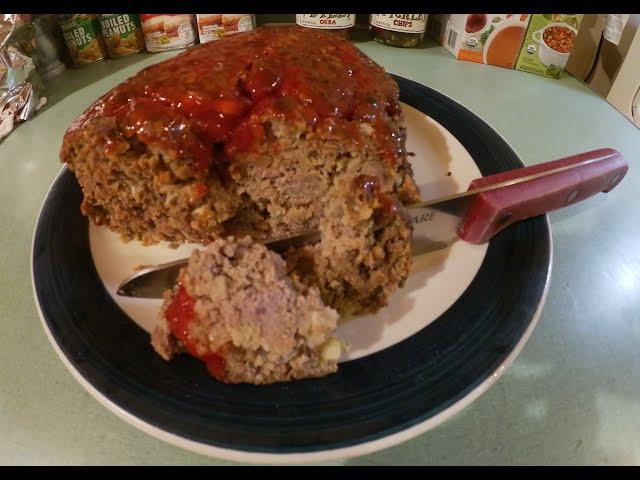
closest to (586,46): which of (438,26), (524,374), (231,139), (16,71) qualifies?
(438,26)

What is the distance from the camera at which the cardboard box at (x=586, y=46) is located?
3435 mm

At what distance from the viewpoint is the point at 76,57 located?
3459 mm

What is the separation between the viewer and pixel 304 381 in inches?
63.9

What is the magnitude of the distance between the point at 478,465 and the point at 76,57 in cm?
372

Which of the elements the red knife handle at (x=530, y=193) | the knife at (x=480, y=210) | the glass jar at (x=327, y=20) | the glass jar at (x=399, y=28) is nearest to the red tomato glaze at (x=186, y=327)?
the knife at (x=480, y=210)

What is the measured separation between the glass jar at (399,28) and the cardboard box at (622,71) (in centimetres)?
139

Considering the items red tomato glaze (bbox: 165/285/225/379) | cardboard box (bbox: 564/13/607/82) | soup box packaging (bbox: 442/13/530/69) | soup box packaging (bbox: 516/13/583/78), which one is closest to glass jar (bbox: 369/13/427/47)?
soup box packaging (bbox: 442/13/530/69)

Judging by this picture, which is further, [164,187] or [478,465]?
[164,187]

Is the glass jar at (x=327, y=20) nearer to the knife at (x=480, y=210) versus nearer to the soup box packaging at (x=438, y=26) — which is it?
the soup box packaging at (x=438, y=26)

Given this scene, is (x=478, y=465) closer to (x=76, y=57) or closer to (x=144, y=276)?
(x=144, y=276)

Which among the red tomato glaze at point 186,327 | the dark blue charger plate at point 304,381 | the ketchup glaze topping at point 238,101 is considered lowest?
the dark blue charger plate at point 304,381

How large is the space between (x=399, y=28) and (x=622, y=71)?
1.65 metres

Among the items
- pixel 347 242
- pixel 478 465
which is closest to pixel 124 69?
pixel 347 242

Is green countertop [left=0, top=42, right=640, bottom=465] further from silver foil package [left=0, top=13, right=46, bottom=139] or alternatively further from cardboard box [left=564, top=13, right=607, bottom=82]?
cardboard box [left=564, top=13, right=607, bottom=82]
